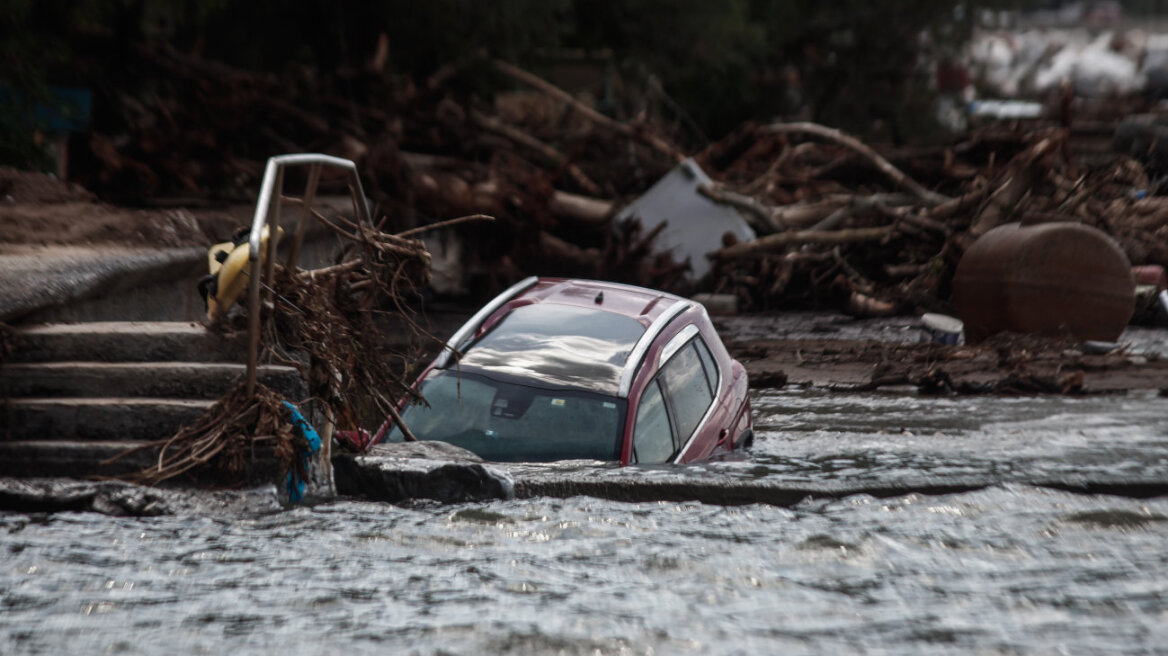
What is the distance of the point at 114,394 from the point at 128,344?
0.29 m

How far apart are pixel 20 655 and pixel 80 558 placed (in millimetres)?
1226

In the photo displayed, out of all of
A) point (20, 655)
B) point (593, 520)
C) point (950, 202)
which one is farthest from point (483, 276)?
point (20, 655)

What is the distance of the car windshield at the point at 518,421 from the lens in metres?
7.82

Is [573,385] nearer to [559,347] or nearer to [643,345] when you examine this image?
[559,347]

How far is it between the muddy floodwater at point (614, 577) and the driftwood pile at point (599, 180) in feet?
41.1

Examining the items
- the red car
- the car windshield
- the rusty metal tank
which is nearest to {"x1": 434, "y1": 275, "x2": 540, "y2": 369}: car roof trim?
the red car

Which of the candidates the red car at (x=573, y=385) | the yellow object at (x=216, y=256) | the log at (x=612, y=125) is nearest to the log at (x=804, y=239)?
the log at (x=612, y=125)

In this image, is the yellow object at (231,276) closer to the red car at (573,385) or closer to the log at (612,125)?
the red car at (573,385)

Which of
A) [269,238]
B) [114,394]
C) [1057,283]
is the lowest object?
[114,394]

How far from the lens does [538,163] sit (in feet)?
77.5

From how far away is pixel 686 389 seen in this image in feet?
28.6

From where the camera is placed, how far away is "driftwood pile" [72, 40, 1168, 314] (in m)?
19.5

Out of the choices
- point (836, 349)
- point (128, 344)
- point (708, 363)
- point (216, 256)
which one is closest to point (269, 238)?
point (216, 256)

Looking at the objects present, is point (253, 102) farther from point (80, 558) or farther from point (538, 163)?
point (80, 558)
